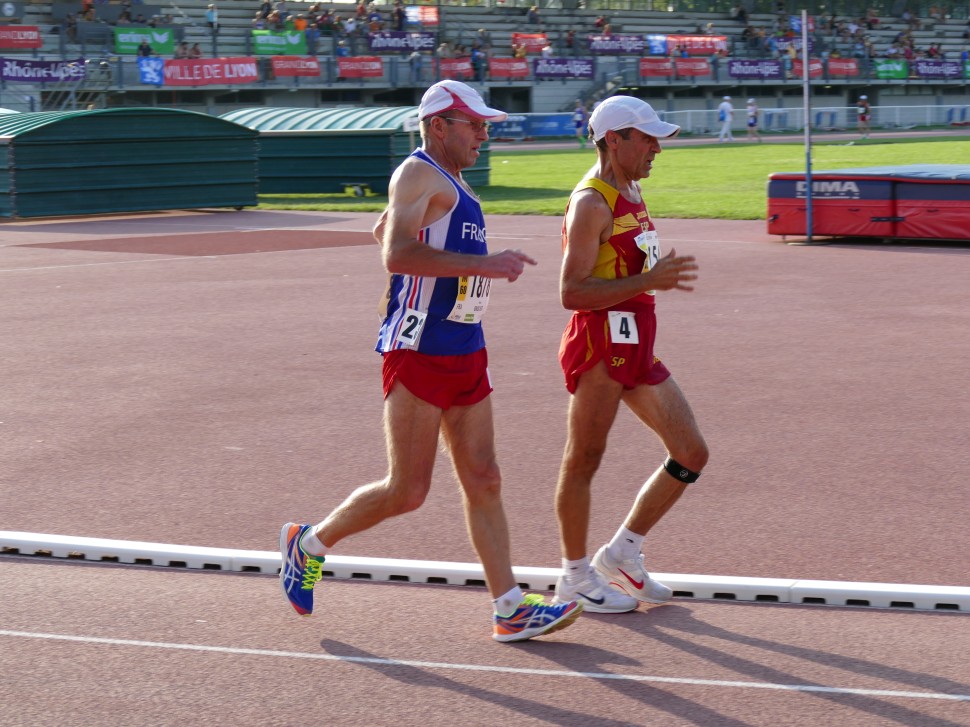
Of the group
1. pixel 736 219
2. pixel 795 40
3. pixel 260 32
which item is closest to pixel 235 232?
pixel 736 219

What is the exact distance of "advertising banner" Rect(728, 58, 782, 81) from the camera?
70.1 meters

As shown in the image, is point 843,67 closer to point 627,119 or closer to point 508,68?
point 508,68

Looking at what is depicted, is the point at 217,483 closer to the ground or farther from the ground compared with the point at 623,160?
closer to the ground

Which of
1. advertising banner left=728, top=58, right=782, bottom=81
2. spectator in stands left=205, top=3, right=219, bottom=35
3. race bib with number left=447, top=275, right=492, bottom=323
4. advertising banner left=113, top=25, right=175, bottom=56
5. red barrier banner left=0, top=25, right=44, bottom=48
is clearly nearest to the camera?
race bib with number left=447, top=275, right=492, bottom=323

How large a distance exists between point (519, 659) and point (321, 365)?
6339 mm

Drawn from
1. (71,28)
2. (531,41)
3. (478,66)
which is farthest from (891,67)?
(71,28)

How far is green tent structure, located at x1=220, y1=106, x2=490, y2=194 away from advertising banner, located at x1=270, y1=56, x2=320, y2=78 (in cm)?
2231

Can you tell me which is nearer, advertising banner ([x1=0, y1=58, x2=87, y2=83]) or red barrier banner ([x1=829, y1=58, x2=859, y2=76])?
advertising banner ([x1=0, y1=58, x2=87, y2=83])

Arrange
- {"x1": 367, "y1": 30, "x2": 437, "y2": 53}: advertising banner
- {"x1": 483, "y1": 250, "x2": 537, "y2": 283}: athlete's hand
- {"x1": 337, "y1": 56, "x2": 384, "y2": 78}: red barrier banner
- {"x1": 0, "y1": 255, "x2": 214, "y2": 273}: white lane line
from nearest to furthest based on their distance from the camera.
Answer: {"x1": 483, "y1": 250, "x2": 537, "y2": 283}: athlete's hand
{"x1": 0, "y1": 255, "x2": 214, "y2": 273}: white lane line
{"x1": 337, "y1": 56, "x2": 384, "y2": 78}: red barrier banner
{"x1": 367, "y1": 30, "x2": 437, "y2": 53}: advertising banner

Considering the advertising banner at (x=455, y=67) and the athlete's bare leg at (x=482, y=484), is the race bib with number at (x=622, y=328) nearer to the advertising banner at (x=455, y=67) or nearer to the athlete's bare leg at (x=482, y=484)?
the athlete's bare leg at (x=482, y=484)

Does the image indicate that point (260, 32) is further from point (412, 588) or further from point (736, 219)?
point (412, 588)

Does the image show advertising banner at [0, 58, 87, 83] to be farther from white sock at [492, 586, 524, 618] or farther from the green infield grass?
white sock at [492, 586, 524, 618]

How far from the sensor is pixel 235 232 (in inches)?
922

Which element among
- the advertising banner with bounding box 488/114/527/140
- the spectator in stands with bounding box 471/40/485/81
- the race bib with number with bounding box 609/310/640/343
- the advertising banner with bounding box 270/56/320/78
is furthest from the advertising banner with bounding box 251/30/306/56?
the race bib with number with bounding box 609/310/640/343
